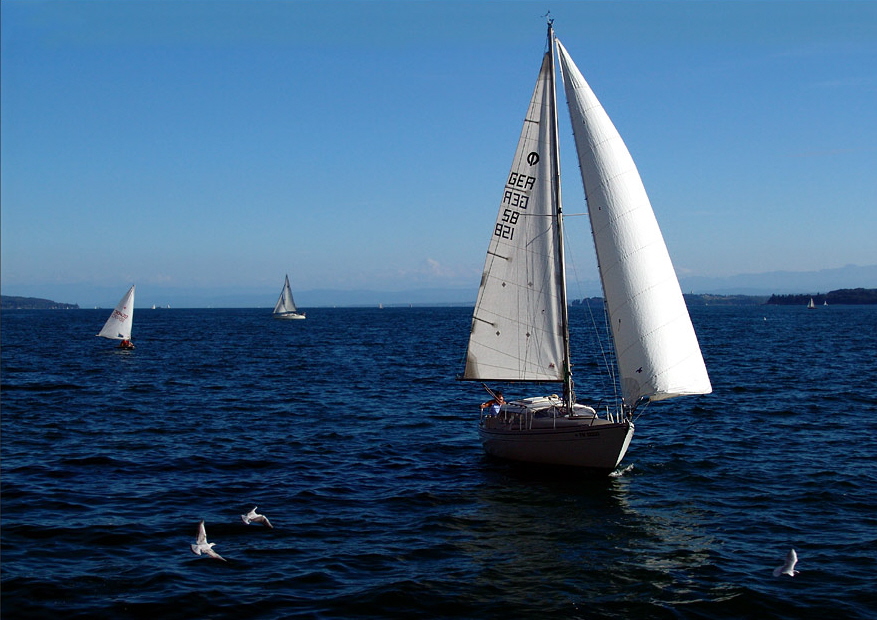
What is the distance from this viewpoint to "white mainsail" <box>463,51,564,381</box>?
82.4 feet

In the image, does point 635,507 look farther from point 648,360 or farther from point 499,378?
point 499,378

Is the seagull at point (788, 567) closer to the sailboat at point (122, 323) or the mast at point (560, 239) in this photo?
the mast at point (560, 239)

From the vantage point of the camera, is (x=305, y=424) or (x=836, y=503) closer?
(x=836, y=503)

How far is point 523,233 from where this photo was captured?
25.7 meters

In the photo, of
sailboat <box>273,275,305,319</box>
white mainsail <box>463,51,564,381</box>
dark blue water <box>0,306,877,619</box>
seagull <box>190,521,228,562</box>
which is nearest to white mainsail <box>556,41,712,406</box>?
white mainsail <box>463,51,564,381</box>

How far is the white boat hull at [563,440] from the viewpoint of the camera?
23953mm

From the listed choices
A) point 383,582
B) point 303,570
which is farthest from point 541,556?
point 303,570

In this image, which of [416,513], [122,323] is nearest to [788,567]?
[416,513]

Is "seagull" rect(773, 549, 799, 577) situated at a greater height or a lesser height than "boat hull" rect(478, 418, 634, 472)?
lesser

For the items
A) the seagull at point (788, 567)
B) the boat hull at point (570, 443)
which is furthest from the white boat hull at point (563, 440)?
the seagull at point (788, 567)

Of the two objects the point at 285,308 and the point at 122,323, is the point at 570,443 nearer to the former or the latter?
the point at 122,323

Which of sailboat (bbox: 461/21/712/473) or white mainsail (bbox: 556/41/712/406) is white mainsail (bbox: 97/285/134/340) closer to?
sailboat (bbox: 461/21/712/473)

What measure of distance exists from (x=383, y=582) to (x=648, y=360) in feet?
36.3

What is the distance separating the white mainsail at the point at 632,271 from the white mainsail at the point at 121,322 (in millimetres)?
68617
